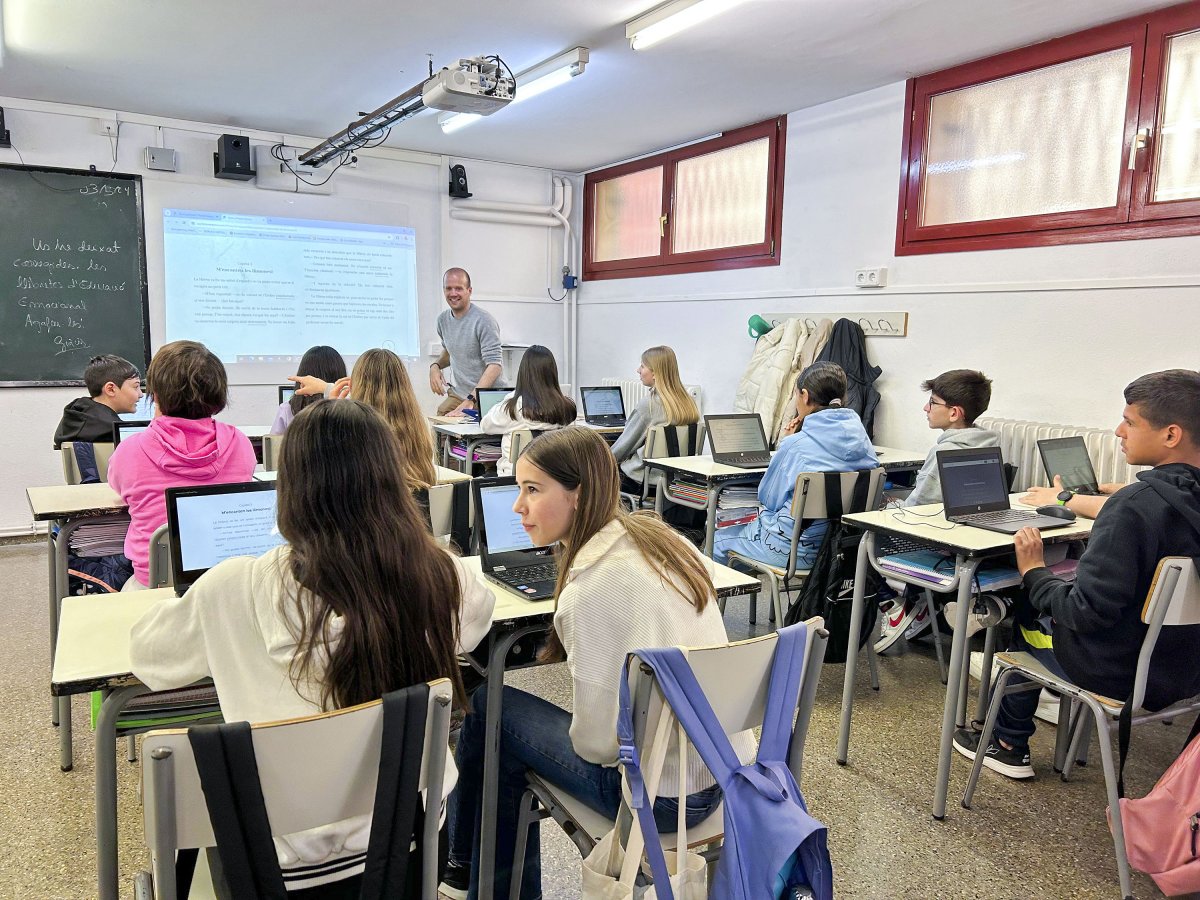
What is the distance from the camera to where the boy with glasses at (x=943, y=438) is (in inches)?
122

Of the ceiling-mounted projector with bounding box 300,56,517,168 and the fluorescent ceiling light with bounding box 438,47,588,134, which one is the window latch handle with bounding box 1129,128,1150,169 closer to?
the fluorescent ceiling light with bounding box 438,47,588,134

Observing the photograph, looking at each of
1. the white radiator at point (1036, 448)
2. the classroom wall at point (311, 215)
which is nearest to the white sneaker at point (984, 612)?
the white radiator at point (1036, 448)

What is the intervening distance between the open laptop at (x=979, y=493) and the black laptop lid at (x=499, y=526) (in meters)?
1.43

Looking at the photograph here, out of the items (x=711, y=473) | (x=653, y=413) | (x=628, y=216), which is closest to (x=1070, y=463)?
(x=711, y=473)

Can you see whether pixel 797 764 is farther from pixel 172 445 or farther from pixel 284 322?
pixel 284 322

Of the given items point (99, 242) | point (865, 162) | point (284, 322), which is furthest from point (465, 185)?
point (865, 162)

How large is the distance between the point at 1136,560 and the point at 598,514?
131 centimetres

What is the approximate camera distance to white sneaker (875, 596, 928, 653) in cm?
302

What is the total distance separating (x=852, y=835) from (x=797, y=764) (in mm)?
967

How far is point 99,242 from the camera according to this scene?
17.7 ft

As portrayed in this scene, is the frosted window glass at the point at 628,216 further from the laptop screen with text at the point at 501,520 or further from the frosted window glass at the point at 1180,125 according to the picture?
the laptop screen with text at the point at 501,520

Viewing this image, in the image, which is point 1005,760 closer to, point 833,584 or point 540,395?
point 833,584

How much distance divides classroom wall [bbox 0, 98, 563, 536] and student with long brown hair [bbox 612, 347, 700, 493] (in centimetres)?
266

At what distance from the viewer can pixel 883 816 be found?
2314mm
